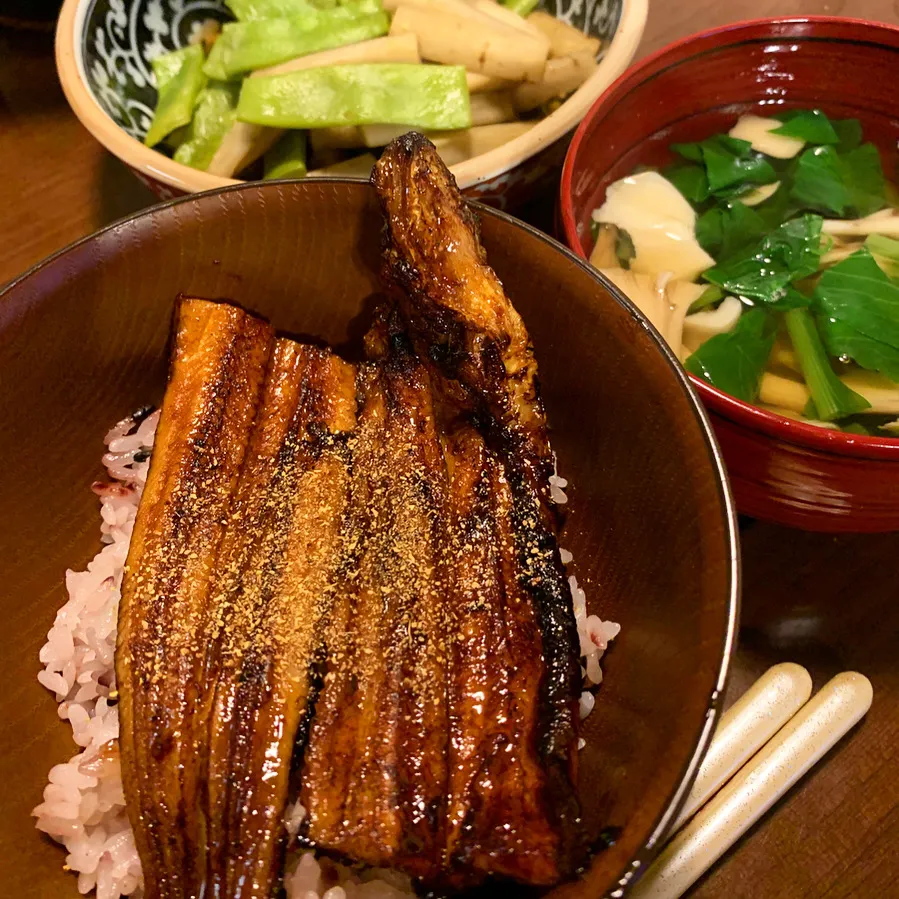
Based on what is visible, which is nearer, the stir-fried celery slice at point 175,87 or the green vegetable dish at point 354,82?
the green vegetable dish at point 354,82

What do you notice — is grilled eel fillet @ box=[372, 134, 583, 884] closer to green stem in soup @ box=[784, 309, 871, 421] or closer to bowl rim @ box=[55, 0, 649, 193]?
bowl rim @ box=[55, 0, 649, 193]

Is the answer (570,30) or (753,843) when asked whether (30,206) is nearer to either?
(570,30)

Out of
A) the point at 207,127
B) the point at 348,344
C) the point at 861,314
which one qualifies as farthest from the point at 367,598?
the point at 207,127

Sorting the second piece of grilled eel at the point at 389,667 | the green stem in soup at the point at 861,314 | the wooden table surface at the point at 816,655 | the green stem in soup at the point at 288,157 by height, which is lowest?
the wooden table surface at the point at 816,655

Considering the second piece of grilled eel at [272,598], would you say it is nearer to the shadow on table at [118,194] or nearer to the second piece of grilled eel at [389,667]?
the second piece of grilled eel at [389,667]

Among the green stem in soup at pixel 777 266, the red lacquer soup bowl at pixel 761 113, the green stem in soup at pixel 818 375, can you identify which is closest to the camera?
the red lacquer soup bowl at pixel 761 113

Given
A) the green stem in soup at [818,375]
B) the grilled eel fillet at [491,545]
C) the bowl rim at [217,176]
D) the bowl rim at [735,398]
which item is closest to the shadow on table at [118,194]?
the bowl rim at [217,176]

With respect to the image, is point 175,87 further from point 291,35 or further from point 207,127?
point 291,35

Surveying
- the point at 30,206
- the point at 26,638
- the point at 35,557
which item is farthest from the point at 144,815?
the point at 30,206
